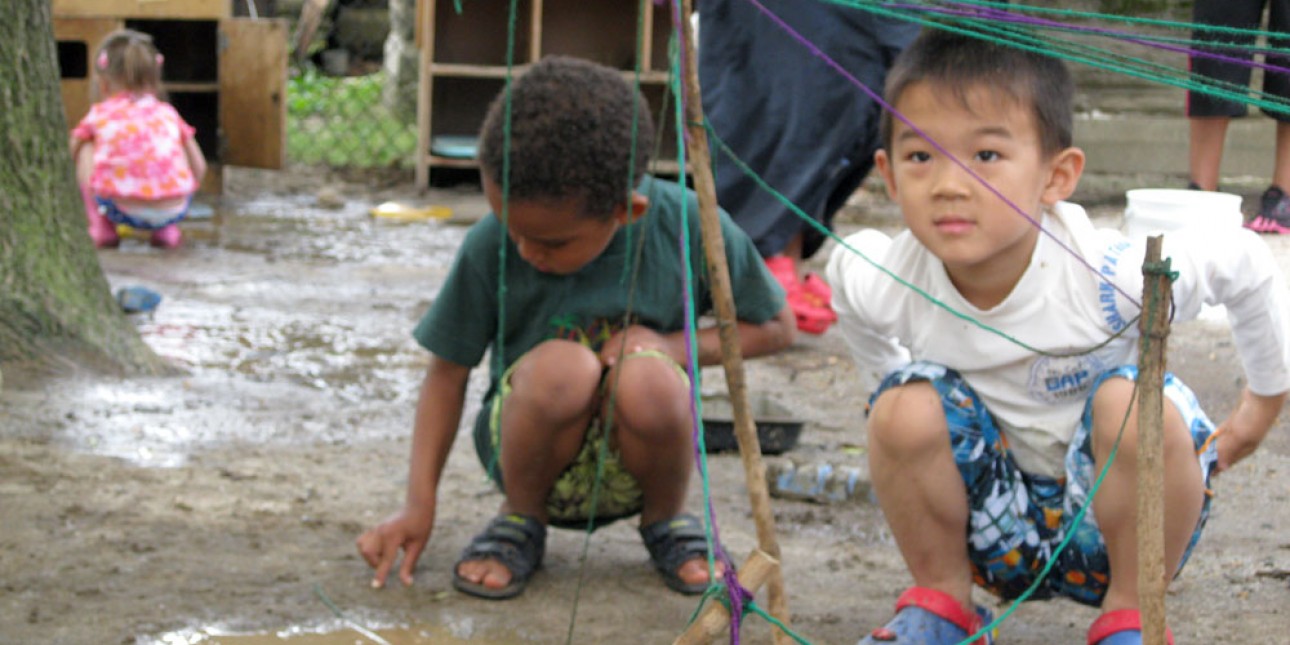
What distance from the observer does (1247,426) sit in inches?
81.8

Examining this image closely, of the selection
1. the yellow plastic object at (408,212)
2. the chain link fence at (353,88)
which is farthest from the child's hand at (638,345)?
the chain link fence at (353,88)

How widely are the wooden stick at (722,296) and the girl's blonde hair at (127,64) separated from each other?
511cm

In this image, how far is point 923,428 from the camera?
204 cm

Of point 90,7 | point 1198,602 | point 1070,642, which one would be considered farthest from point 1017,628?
point 90,7

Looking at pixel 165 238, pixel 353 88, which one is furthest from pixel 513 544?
pixel 353 88

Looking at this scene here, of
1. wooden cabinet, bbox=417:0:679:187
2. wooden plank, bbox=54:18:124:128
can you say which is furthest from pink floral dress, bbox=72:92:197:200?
wooden cabinet, bbox=417:0:679:187

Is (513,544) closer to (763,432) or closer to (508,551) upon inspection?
(508,551)

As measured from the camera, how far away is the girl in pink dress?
→ 6.09 m

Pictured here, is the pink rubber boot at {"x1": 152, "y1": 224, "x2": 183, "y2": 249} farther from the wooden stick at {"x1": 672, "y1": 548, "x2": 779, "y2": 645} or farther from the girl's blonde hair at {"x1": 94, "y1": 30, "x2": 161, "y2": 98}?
the wooden stick at {"x1": 672, "y1": 548, "x2": 779, "y2": 645}

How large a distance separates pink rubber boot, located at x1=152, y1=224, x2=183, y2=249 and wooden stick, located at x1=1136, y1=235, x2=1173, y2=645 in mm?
5153

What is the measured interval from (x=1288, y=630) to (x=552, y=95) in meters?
1.35

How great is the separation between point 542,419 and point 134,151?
4281 millimetres

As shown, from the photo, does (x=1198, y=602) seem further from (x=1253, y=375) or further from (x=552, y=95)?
(x=552, y=95)

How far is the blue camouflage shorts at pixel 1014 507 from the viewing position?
2049 mm
